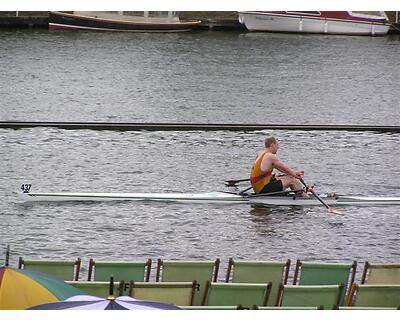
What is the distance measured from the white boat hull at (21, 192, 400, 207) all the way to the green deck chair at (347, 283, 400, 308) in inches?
297

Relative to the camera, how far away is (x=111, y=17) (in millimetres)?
49562

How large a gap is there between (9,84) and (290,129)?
440 inches

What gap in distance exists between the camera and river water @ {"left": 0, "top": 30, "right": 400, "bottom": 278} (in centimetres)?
1560

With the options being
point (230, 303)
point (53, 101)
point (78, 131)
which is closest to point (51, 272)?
point (230, 303)

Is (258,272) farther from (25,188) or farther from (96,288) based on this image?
(25,188)

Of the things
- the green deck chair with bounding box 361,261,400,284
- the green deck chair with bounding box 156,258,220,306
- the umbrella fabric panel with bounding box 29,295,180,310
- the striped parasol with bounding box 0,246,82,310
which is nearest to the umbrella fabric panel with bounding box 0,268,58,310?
the striped parasol with bounding box 0,246,82,310

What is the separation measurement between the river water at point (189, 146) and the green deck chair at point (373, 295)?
3.85 meters

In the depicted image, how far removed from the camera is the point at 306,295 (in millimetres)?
9656

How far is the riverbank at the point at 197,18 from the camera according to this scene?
159 feet

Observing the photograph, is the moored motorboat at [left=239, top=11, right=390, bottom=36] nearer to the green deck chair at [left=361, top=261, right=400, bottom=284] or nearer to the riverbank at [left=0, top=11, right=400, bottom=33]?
the riverbank at [left=0, top=11, right=400, bottom=33]

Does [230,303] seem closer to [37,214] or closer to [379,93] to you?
[37,214]

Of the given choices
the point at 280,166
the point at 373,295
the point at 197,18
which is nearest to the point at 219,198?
the point at 280,166

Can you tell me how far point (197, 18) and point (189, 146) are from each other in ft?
92.6

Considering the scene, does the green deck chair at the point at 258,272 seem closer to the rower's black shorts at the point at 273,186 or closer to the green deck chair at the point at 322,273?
the green deck chair at the point at 322,273
